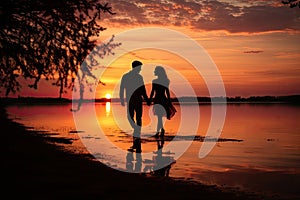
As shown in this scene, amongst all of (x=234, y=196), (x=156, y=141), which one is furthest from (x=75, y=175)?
(x=156, y=141)

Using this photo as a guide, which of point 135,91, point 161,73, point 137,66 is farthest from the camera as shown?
point 161,73

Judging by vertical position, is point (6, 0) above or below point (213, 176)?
above

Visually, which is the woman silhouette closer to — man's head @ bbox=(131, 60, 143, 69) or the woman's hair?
the woman's hair

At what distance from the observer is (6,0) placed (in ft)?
37.8

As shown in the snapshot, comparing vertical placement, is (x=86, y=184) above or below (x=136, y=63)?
below

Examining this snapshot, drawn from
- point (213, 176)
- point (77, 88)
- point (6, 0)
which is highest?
point (6, 0)

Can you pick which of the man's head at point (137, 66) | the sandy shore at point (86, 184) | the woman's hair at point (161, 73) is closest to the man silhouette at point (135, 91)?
the man's head at point (137, 66)

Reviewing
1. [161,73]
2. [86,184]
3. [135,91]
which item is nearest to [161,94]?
[161,73]

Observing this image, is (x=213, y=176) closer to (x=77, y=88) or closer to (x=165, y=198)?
(x=165, y=198)

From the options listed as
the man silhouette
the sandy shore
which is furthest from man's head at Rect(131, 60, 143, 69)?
the sandy shore

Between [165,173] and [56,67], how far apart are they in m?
4.70

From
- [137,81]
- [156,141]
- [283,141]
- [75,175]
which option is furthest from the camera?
[283,141]

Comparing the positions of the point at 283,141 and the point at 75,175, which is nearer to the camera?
the point at 75,175

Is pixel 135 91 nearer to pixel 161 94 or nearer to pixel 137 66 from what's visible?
pixel 137 66
